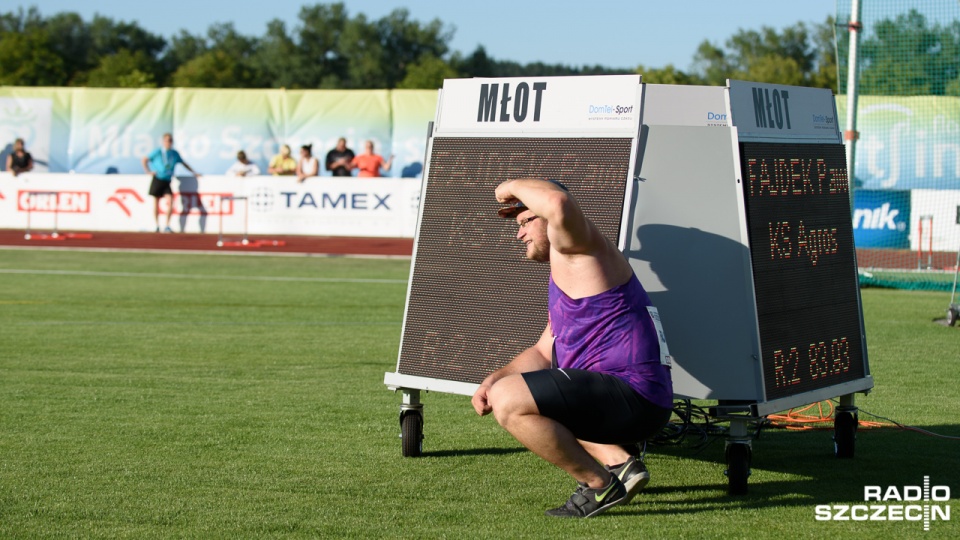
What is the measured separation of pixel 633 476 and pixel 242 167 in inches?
1016

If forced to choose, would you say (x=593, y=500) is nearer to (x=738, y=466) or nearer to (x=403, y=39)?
(x=738, y=466)

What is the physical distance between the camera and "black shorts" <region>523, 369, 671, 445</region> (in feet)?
18.8

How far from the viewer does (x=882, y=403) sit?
9.24 metres

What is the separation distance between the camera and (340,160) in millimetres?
29828

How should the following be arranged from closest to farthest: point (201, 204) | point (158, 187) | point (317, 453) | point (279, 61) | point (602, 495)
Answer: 1. point (602, 495)
2. point (317, 453)
3. point (158, 187)
4. point (201, 204)
5. point (279, 61)

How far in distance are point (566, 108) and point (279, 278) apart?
13.0 meters

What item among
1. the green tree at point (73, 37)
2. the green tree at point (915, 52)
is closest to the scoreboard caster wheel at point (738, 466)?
the green tree at point (915, 52)

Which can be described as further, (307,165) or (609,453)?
(307,165)

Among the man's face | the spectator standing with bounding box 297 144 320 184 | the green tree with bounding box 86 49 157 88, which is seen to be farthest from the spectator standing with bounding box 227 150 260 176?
the green tree with bounding box 86 49 157 88

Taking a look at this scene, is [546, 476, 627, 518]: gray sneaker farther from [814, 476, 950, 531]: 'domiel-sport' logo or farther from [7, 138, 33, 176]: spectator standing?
[7, 138, 33, 176]: spectator standing

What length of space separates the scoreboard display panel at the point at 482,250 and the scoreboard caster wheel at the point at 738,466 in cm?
124

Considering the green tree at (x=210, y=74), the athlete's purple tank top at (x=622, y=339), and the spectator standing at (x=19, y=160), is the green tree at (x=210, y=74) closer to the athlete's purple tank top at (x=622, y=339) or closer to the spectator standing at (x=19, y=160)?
the spectator standing at (x=19, y=160)

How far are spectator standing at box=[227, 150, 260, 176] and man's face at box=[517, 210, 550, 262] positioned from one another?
2504cm

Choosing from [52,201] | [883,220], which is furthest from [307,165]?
[883,220]
